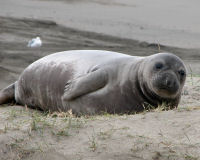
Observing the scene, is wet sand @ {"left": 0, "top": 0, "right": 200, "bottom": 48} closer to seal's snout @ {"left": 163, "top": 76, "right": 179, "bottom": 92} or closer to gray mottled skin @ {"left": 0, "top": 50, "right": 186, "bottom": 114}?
gray mottled skin @ {"left": 0, "top": 50, "right": 186, "bottom": 114}

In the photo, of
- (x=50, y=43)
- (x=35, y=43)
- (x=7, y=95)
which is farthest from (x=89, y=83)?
(x=50, y=43)

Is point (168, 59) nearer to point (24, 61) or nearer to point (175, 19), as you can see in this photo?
point (24, 61)

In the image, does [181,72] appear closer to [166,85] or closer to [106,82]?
[166,85]

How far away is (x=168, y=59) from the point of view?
5215 mm

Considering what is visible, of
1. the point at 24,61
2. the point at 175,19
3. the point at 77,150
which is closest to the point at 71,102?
the point at 77,150

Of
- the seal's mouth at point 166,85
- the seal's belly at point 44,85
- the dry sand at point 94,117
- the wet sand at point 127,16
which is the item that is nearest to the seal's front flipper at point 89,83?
the seal's belly at point 44,85

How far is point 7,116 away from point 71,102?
1.01m

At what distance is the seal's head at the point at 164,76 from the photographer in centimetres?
505

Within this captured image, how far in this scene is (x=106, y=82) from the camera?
5.47 meters

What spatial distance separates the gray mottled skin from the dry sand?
280 mm

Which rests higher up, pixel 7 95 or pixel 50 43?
pixel 7 95

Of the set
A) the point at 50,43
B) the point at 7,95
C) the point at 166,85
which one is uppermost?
the point at 166,85

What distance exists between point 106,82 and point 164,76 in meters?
0.66

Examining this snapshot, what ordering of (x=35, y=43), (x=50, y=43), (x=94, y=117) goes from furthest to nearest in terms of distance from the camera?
1. (x=50, y=43)
2. (x=35, y=43)
3. (x=94, y=117)
